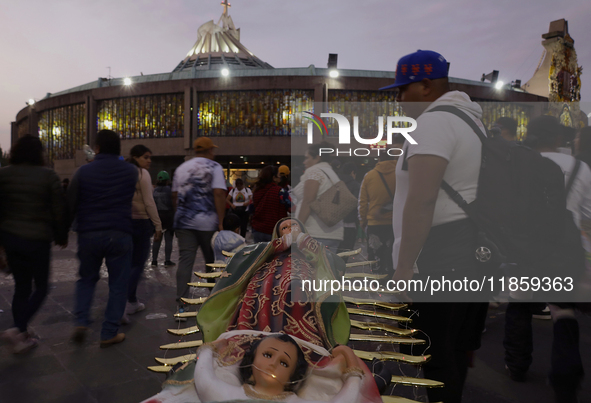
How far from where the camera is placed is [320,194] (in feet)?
14.3

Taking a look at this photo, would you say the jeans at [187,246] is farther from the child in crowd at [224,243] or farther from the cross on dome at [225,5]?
the cross on dome at [225,5]

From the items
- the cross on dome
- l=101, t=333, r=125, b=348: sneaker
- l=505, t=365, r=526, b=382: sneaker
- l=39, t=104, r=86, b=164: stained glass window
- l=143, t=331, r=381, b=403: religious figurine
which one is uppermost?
the cross on dome

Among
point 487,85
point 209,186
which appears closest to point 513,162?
point 209,186

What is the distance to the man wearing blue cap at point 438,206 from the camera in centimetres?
189

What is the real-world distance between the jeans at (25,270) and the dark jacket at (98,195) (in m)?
0.47

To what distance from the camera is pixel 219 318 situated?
277 cm

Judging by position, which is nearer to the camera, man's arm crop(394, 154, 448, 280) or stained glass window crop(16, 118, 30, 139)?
man's arm crop(394, 154, 448, 280)

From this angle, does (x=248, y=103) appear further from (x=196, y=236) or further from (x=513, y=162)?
(x=513, y=162)

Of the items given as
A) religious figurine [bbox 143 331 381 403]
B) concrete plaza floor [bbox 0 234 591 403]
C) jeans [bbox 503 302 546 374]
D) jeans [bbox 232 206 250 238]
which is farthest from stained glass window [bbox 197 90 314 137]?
religious figurine [bbox 143 331 381 403]

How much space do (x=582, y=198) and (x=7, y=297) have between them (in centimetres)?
698

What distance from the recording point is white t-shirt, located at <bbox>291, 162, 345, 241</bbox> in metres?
4.35

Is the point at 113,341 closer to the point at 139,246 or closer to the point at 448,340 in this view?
the point at 139,246

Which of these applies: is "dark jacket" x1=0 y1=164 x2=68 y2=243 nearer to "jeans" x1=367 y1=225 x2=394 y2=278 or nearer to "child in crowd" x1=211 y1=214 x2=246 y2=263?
"child in crowd" x1=211 y1=214 x2=246 y2=263

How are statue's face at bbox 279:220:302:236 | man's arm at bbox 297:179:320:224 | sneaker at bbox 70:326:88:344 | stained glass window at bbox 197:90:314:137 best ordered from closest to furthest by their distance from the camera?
statue's face at bbox 279:220:302:236, sneaker at bbox 70:326:88:344, man's arm at bbox 297:179:320:224, stained glass window at bbox 197:90:314:137
